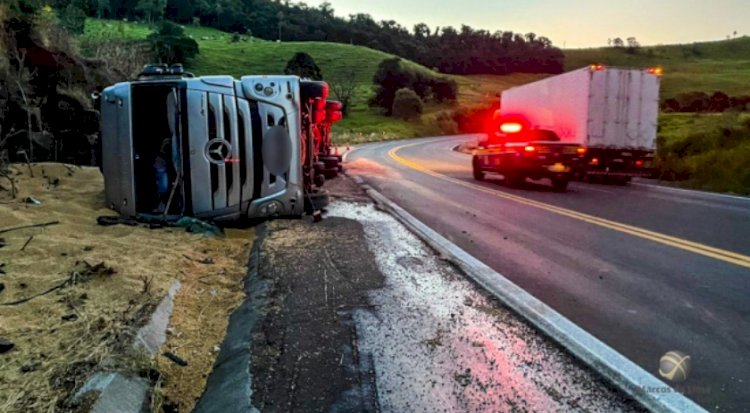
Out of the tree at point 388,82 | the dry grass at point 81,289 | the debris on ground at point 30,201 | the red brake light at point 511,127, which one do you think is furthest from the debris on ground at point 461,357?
the tree at point 388,82

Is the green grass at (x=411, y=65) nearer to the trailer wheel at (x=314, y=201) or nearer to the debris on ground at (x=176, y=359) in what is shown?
the trailer wheel at (x=314, y=201)

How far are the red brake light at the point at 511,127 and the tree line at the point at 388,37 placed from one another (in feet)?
317

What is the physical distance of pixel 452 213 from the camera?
11008mm

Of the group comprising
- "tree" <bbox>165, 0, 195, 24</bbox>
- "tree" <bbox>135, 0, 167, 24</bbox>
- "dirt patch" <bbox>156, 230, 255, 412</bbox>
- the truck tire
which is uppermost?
"tree" <bbox>165, 0, 195, 24</bbox>

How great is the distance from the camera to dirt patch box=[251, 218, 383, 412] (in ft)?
10.3

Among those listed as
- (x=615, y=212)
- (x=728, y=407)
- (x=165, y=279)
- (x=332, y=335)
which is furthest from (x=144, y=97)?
(x=615, y=212)

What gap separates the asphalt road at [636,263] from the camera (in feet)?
13.4

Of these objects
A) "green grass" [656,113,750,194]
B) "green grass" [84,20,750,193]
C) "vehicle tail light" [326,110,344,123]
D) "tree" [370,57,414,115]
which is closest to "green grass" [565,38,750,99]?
"green grass" [84,20,750,193]

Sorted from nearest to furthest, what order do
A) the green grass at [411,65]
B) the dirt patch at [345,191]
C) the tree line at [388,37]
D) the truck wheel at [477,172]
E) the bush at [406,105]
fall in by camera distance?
1. the dirt patch at [345,191]
2. the truck wheel at [477,172]
3. the green grass at [411,65]
4. the bush at [406,105]
5. the tree line at [388,37]

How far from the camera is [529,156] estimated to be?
649 inches

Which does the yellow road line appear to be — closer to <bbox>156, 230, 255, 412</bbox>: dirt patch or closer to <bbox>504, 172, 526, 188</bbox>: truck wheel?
<bbox>504, 172, 526, 188</bbox>: truck wheel

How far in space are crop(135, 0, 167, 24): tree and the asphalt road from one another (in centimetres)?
9045

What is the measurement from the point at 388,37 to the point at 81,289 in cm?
13567

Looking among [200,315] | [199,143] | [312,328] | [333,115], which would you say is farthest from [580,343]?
[333,115]
